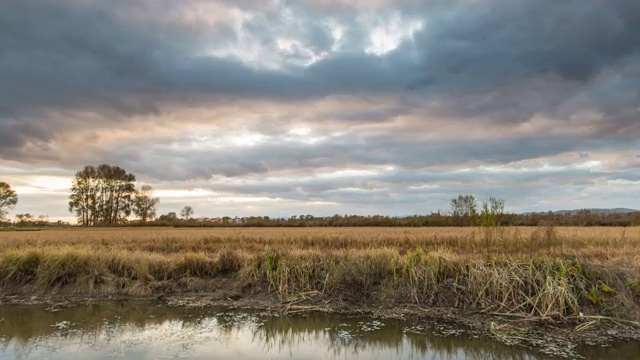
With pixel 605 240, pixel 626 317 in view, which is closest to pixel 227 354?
pixel 626 317

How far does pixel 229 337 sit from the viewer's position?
27.9ft

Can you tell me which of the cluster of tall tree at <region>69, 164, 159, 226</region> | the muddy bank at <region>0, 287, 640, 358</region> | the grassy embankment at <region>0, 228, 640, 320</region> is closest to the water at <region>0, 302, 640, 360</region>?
the muddy bank at <region>0, 287, 640, 358</region>

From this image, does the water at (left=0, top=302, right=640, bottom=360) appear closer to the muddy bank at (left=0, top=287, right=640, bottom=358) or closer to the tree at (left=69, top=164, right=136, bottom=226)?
the muddy bank at (left=0, top=287, right=640, bottom=358)

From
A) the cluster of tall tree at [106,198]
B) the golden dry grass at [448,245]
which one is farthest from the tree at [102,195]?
the golden dry grass at [448,245]

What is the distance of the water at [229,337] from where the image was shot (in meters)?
7.46

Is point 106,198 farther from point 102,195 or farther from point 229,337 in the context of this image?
point 229,337

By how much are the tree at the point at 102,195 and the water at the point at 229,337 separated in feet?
206

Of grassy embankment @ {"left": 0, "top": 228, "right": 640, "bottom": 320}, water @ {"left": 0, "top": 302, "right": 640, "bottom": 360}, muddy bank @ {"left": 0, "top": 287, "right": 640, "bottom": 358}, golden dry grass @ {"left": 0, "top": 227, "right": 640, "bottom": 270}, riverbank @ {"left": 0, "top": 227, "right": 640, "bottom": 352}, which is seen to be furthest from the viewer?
golden dry grass @ {"left": 0, "top": 227, "right": 640, "bottom": 270}

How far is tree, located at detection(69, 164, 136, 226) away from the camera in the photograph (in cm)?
6625

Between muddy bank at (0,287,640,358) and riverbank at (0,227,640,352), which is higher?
riverbank at (0,227,640,352)

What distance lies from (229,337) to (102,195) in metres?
69.3

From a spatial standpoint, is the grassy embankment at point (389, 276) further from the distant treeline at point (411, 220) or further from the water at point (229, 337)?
the distant treeline at point (411, 220)

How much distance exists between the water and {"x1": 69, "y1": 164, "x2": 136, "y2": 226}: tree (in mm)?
62883

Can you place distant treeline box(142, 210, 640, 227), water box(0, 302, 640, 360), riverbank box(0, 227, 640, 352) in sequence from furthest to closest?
distant treeline box(142, 210, 640, 227), riverbank box(0, 227, 640, 352), water box(0, 302, 640, 360)
